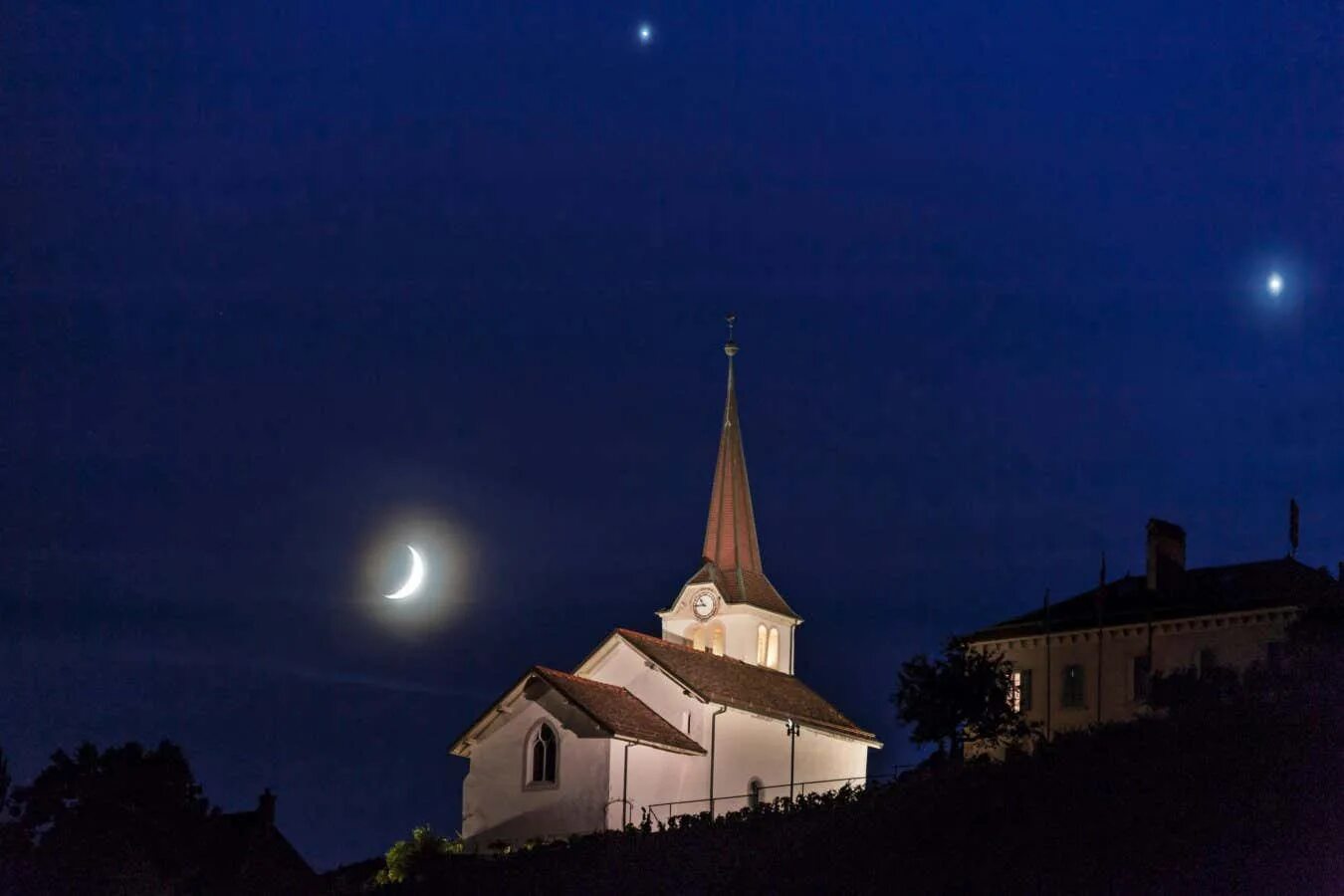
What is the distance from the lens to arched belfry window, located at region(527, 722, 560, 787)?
204ft

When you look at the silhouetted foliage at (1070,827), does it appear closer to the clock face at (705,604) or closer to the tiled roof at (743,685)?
the tiled roof at (743,685)

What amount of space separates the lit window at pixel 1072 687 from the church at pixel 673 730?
10.1m

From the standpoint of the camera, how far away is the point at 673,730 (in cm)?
6712

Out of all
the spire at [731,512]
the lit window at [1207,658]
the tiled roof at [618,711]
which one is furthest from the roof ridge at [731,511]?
the lit window at [1207,658]

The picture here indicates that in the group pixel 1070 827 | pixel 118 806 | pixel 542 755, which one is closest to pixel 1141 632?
pixel 542 755

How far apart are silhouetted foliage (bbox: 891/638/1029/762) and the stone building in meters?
2.44

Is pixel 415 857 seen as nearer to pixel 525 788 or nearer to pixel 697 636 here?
pixel 525 788

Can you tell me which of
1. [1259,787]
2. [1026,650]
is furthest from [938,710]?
[1259,787]

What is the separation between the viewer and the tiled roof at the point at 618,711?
62.1 m

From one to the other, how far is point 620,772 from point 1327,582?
22.0 meters

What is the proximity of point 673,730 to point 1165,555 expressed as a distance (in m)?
17.2

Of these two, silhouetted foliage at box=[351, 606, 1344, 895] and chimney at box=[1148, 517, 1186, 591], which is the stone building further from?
silhouetted foliage at box=[351, 606, 1344, 895]

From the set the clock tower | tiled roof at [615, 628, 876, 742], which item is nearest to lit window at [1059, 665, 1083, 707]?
tiled roof at [615, 628, 876, 742]

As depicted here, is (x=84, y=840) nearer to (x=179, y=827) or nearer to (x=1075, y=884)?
(x=179, y=827)
